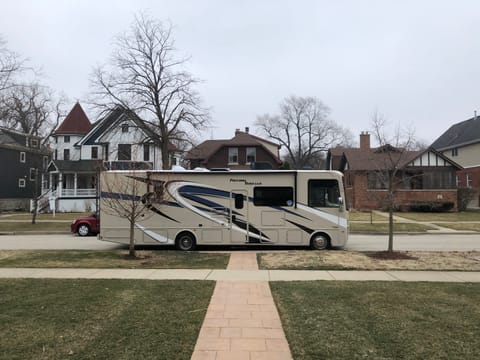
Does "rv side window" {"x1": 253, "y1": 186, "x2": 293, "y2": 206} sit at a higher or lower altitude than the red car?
higher

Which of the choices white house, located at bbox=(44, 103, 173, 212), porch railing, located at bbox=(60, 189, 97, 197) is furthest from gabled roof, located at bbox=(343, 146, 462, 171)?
porch railing, located at bbox=(60, 189, 97, 197)

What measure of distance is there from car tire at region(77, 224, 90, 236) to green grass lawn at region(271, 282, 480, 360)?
16091mm

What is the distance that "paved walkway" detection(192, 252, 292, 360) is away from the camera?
193 inches

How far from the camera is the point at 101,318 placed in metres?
6.14

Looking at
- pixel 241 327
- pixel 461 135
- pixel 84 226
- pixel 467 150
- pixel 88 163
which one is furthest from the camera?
pixel 461 135

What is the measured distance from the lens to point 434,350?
4891mm

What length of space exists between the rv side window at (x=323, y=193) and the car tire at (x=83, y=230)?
12.9 meters

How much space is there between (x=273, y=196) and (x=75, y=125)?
43.5 meters

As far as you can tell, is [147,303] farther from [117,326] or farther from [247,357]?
[247,357]

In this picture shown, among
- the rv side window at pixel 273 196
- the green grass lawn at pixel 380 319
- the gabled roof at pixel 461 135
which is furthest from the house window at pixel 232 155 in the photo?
the green grass lawn at pixel 380 319

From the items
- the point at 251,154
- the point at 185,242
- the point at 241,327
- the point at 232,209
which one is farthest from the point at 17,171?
the point at 241,327

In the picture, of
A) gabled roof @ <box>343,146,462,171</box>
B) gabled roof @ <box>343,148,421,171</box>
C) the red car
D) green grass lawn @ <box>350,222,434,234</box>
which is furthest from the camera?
gabled roof @ <box>343,148,421,171</box>

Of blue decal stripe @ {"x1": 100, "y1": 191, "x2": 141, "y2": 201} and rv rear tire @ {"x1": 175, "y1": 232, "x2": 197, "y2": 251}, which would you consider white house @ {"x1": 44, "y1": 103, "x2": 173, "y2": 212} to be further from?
rv rear tire @ {"x1": 175, "y1": 232, "x2": 197, "y2": 251}

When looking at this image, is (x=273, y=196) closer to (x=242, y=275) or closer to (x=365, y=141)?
(x=242, y=275)
